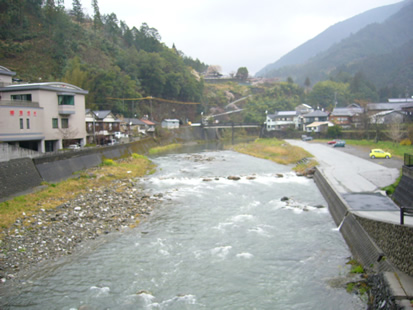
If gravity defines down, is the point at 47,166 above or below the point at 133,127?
below

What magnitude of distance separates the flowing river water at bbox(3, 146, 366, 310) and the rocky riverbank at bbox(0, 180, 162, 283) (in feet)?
2.55

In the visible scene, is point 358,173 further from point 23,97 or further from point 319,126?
point 319,126

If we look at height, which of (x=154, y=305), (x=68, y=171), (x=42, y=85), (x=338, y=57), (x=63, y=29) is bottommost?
(x=154, y=305)

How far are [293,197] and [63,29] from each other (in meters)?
55.3

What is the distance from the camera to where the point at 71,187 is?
1981cm

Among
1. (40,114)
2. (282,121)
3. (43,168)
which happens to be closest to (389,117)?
(282,121)

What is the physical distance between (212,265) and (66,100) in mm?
23058

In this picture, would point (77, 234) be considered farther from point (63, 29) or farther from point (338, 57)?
point (338, 57)

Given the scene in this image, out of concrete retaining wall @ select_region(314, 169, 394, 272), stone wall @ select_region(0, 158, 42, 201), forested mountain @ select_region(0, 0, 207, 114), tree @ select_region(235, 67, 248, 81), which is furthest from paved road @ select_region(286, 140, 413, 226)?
tree @ select_region(235, 67, 248, 81)

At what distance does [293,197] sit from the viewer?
19.1 meters

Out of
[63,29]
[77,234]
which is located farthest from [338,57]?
[77,234]

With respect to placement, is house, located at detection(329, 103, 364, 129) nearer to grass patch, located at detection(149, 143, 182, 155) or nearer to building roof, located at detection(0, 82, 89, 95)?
grass patch, located at detection(149, 143, 182, 155)

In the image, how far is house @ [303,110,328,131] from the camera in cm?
6131

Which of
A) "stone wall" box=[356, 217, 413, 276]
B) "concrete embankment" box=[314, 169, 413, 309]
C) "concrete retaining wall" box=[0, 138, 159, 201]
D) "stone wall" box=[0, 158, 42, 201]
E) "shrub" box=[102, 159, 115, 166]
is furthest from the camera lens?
"shrub" box=[102, 159, 115, 166]
